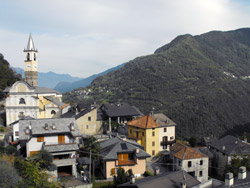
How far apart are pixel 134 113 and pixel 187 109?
77.0 m

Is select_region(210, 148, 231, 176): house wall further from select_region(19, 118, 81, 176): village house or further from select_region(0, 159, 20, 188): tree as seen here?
select_region(0, 159, 20, 188): tree

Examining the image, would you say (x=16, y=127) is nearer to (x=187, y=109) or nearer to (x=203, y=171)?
(x=203, y=171)

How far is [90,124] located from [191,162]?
2017 cm

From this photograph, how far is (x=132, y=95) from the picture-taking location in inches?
5369

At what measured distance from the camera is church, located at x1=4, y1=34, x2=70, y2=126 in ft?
145

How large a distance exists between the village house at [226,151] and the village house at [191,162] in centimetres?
421

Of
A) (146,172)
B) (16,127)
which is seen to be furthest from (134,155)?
(16,127)

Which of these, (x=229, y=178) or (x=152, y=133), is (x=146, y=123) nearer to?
(x=152, y=133)

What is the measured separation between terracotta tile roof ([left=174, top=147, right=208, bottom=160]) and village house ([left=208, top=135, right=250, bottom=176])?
5.56m

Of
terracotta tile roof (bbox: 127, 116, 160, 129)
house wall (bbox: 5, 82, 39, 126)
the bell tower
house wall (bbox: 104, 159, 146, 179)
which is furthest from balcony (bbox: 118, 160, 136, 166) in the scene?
the bell tower

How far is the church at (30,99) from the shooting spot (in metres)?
44.3

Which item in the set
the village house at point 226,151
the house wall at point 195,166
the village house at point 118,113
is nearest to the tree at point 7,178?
the house wall at point 195,166

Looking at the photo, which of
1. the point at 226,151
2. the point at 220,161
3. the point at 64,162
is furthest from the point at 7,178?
the point at 220,161

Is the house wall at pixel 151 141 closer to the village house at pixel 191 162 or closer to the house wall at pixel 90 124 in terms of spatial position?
the village house at pixel 191 162
